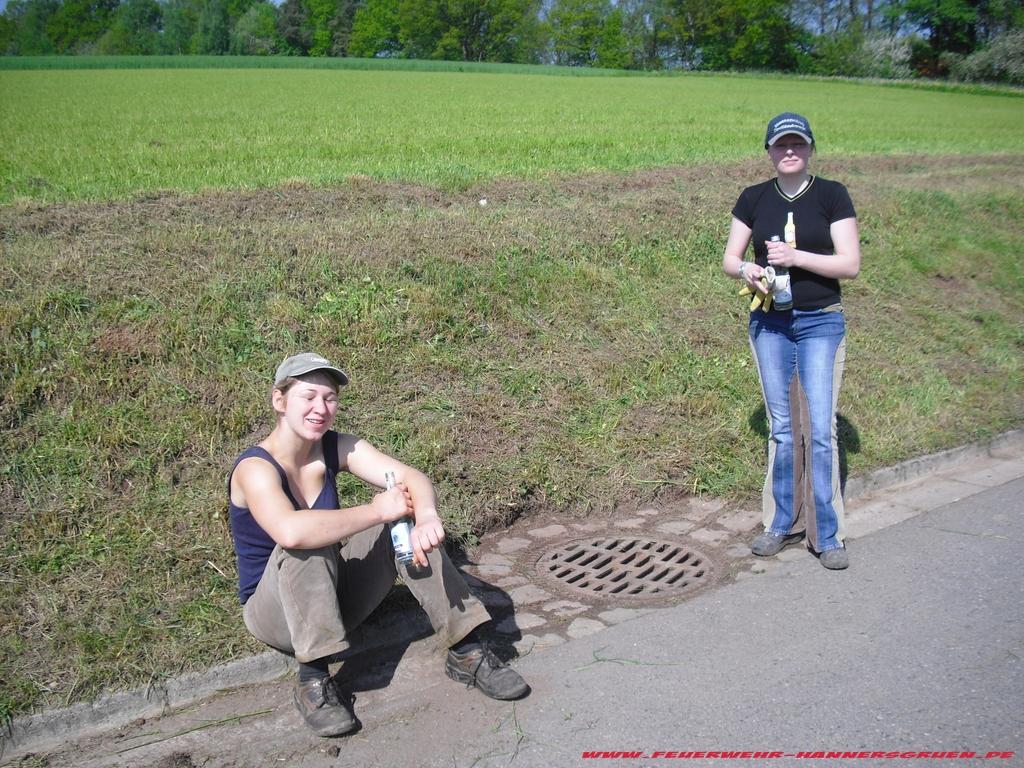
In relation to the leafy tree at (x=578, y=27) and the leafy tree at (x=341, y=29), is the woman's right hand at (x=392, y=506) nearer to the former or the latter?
the leafy tree at (x=578, y=27)

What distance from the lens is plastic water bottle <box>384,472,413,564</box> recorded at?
356 cm

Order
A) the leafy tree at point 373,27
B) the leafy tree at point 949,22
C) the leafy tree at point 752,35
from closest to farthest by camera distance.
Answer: the leafy tree at point 949,22
the leafy tree at point 752,35
the leafy tree at point 373,27

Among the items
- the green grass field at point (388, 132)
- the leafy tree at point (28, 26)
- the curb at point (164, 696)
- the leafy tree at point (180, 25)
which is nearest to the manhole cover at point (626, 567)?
the curb at point (164, 696)

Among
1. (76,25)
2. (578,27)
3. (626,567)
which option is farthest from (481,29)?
(626,567)

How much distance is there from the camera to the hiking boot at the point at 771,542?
517 centimetres

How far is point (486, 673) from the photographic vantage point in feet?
12.4

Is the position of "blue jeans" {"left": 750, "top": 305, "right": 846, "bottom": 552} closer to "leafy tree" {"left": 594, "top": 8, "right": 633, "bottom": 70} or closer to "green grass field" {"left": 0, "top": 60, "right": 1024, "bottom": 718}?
"green grass field" {"left": 0, "top": 60, "right": 1024, "bottom": 718}

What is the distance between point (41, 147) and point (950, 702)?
516 inches

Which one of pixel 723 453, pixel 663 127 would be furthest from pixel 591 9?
pixel 723 453

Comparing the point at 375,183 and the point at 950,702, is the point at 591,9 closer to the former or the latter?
the point at 375,183

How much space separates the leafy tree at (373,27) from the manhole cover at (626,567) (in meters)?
97.7

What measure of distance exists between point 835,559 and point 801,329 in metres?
1.20

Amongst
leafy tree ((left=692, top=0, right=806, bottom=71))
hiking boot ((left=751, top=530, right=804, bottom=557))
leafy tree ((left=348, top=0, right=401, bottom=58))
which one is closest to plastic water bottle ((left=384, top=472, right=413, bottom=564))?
hiking boot ((left=751, top=530, right=804, bottom=557))

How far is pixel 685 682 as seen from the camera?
12.6 ft
